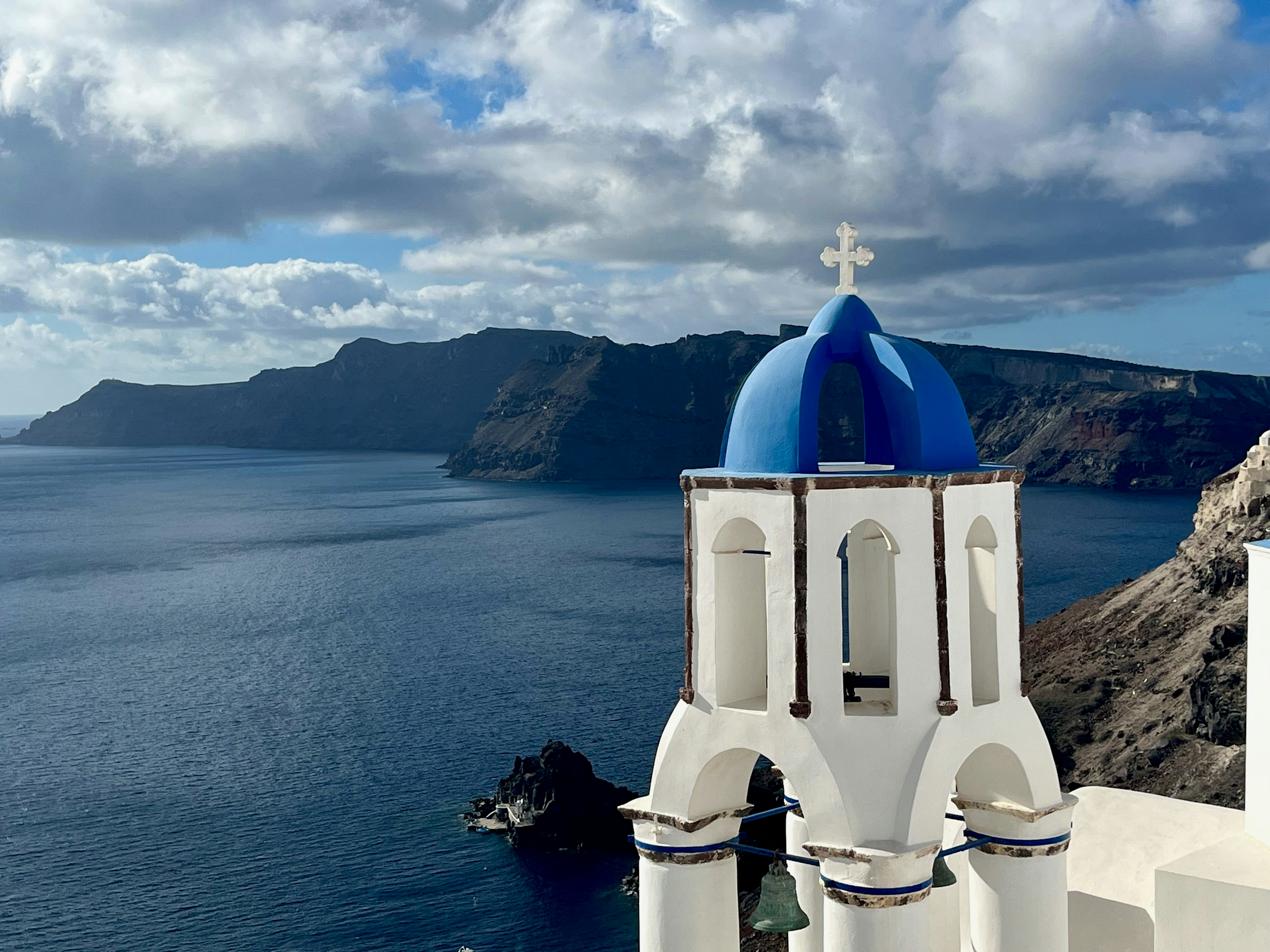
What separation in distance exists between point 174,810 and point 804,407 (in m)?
51.6

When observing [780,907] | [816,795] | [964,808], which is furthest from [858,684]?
[780,907]

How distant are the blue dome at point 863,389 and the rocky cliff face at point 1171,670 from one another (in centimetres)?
4288

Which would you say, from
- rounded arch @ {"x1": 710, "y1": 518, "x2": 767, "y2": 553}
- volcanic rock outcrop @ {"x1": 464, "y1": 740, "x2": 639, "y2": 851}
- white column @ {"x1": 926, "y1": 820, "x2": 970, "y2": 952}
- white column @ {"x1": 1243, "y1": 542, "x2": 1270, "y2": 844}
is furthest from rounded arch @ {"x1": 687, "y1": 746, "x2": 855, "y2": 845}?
volcanic rock outcrop @ {"x1": 464, "y1": 740, "x2": 639, "y2": 851}

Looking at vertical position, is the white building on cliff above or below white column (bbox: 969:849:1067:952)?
above

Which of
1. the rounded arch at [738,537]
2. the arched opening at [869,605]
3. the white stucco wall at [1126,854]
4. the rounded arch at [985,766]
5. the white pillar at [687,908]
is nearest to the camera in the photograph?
the rounded arch at [985,766]

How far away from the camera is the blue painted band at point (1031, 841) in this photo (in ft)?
34.1

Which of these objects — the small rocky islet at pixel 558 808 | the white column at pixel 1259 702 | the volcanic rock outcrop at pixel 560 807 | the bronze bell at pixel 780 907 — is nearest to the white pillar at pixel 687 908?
Result: the bronze bell at pixel 780 907

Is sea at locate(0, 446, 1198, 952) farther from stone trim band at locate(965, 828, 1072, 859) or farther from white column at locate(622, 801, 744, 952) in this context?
white column at locate(622, 801, 744, 952)

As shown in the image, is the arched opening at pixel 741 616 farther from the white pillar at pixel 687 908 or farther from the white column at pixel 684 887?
the white pillar at pixel 687 908

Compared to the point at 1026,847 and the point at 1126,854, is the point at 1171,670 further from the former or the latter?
the point at 1026,847

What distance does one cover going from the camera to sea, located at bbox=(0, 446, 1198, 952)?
4466 cm

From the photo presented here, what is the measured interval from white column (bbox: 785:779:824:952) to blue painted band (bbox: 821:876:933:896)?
7.73 ft

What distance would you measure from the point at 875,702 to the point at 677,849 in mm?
2022

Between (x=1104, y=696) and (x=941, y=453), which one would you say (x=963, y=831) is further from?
(x=1104, y=696)
